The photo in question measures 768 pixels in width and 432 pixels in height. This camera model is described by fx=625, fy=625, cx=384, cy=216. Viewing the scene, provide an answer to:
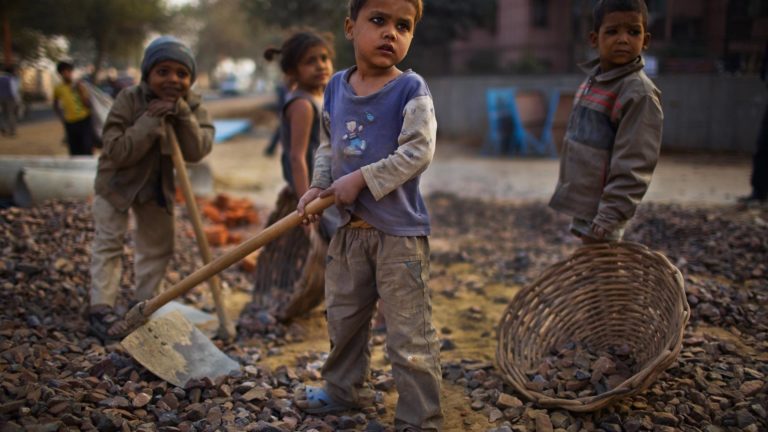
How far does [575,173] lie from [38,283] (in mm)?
3260

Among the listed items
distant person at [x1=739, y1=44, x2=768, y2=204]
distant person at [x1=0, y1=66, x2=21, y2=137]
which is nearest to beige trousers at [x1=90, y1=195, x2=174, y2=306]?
distant person at [x1=739, y1=44, x2=768, y2=204]

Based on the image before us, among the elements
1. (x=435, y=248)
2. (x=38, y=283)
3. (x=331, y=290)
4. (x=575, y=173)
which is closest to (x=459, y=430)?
(x=331, y=290)

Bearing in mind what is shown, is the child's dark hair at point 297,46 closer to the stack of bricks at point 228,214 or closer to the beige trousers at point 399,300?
the beige trousers at point 399,300

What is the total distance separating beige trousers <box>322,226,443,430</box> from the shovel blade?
2.82 feet

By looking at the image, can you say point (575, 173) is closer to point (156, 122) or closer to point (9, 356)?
point (156, 122)

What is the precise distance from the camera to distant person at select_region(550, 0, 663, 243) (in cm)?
289

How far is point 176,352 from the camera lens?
3.08m

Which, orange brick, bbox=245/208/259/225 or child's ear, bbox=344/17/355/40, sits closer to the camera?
A: child's ear, bbox=344/17/355/40

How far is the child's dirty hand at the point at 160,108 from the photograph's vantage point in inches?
135

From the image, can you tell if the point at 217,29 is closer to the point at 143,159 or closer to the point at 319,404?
the point at 143,159

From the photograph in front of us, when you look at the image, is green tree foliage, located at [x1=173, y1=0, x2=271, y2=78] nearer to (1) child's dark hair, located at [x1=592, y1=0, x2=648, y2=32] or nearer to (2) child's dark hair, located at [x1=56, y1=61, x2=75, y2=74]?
(2) child's dark hair, located at [x1=56, y1=61, x2=75, y2=74]

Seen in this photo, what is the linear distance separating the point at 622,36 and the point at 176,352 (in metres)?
2.64

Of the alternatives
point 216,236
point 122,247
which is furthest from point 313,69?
point 216,236

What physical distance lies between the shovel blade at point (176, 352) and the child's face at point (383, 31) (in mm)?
1686
